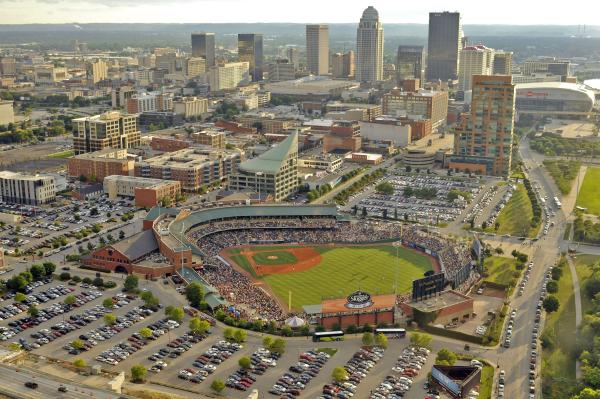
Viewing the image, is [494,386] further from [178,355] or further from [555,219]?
[555,219]

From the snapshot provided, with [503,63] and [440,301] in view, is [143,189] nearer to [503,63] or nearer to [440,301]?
[440,301]

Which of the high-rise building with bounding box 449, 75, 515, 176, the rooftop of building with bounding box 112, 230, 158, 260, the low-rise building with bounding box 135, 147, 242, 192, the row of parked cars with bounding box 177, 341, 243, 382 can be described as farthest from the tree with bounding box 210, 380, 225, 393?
the high-rise building with bounding box 449, 75, 515, 176

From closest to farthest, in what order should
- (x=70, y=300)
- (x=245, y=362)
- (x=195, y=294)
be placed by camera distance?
(x=245, y=362) → (x=70, y=300) → (x=195, y=294)

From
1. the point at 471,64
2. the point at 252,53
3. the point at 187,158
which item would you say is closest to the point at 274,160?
the point at 187,158

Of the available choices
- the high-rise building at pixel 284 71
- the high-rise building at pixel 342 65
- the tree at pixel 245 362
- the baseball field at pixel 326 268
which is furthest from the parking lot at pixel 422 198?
the high-rise building at pixel 342 65

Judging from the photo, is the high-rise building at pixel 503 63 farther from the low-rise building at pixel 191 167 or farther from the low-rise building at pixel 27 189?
the low-rise building at pixel 27 189

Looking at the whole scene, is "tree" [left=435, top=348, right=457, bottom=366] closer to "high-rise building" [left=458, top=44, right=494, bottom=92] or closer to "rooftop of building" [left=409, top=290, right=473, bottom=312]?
"rooftop of building" [left=409, top=290, right=473, bottom=312]
